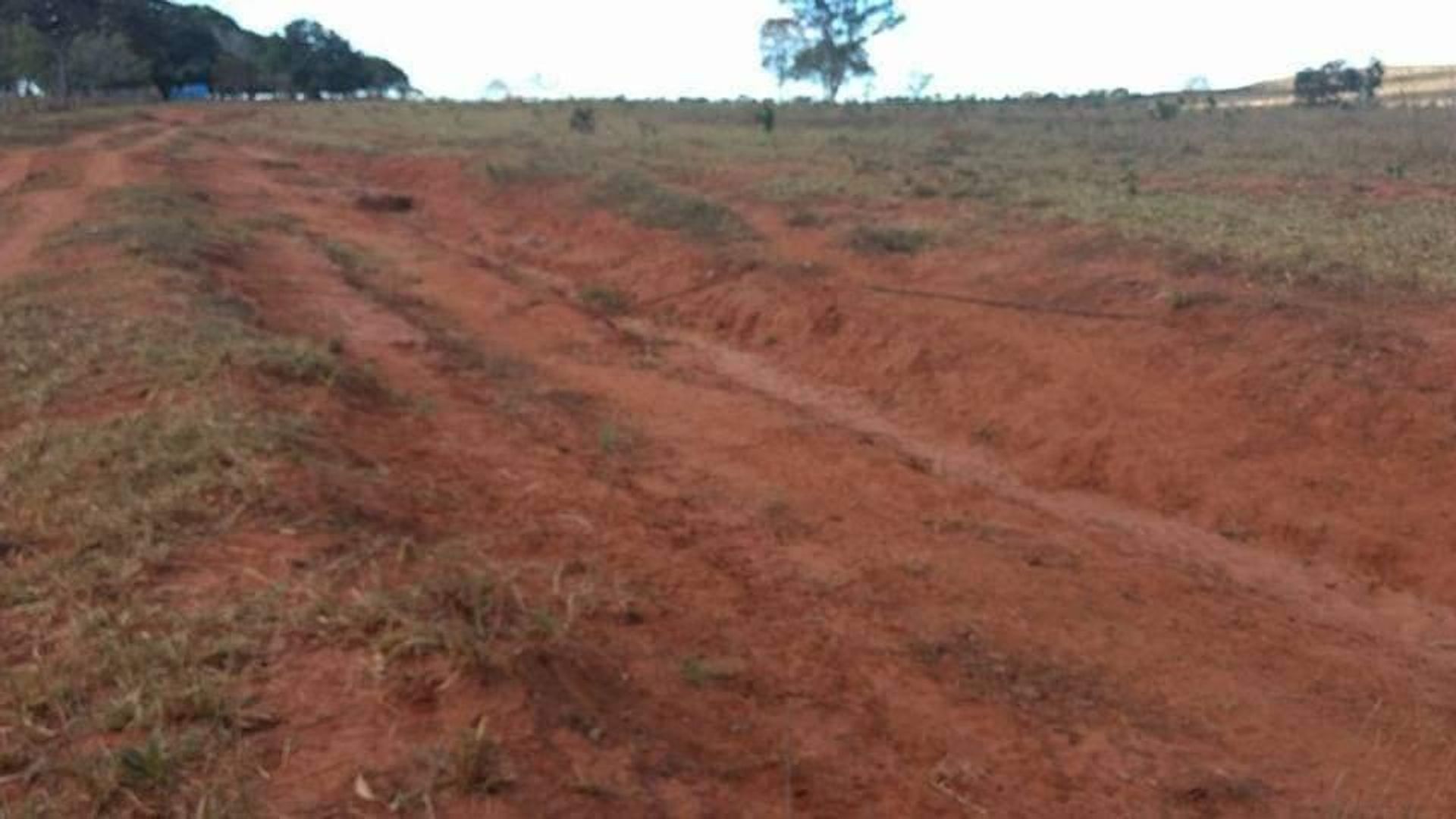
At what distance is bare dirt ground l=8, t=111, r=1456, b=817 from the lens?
12.2ft

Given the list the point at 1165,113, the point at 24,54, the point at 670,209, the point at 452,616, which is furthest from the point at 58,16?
the point at 452,616

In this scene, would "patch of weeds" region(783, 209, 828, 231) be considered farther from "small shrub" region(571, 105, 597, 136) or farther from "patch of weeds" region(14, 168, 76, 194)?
"small shrub" region(571, 105, 597, 136)

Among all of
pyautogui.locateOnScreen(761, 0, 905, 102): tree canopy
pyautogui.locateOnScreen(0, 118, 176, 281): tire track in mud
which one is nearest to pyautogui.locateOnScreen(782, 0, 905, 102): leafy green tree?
pyautogui.locateOnScreen(761, 0, 905, 102): tree canopy

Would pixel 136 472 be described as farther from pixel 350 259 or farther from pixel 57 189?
pixel 57 189

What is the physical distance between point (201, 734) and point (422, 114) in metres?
37.1

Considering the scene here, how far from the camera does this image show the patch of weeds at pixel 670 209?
45.3 feet

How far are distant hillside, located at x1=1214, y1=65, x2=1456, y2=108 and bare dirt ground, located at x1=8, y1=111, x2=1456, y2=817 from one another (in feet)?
107

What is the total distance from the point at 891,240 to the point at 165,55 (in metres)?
54.2

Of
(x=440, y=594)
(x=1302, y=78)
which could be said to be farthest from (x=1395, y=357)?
(x=1302, y=78)

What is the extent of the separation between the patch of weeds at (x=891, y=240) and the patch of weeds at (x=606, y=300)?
219cm

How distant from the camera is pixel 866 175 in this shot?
1777 centimetres

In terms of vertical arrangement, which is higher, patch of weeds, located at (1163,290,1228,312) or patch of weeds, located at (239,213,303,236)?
patch of weeds, located at (239,213,303,236)

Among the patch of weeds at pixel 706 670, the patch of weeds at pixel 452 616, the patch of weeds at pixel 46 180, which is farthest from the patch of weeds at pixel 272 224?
the patch of weeds at pixel 706 670

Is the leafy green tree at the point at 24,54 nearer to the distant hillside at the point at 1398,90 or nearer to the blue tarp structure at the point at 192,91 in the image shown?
the blue tarp structure at the point at 192,91
